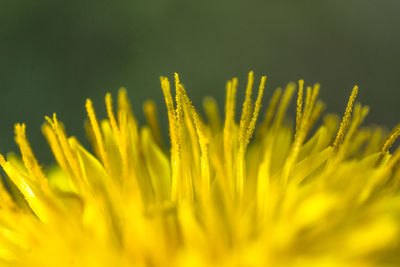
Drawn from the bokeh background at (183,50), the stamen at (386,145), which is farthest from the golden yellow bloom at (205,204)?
the bokeh background at (183,50)

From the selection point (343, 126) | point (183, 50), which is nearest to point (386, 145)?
point (343, 126)

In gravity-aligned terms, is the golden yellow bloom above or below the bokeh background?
below

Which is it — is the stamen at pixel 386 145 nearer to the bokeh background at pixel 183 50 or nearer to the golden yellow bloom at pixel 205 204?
the golden yellow bloom at pixel 205 204

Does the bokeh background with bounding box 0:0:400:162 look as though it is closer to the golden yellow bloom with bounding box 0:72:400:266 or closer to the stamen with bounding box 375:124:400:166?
the golden yellow bloom with bounding box 0:72:400:266

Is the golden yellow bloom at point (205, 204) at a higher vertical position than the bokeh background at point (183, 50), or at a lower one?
lower

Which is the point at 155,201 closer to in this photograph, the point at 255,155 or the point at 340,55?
the point at 255,155

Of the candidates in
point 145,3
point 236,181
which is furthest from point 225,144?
point 145,3

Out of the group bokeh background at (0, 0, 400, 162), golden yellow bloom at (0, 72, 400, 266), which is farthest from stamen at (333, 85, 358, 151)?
bokeh background at (0, 0, 400, 162)
